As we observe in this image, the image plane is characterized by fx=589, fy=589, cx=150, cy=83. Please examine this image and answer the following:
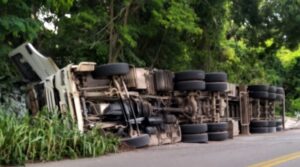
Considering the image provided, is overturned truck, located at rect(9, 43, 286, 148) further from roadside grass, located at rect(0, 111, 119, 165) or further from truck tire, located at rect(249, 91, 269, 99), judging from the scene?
truck tire, located at rect(249, 91, 269, 99)

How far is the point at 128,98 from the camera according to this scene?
14.9 metres

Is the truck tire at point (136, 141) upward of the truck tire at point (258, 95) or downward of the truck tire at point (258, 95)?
downward

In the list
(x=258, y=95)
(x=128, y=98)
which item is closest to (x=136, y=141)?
(x=128, y=98)

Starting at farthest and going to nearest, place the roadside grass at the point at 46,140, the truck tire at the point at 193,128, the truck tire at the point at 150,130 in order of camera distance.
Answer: the truck tire at the point at 193,128 → the truck tire at the point at 150,130 → the roadside grass at the point at 46,140

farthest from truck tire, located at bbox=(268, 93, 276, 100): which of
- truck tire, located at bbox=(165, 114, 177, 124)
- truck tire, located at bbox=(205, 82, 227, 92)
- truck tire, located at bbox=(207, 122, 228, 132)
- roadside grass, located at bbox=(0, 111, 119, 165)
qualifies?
roadside grass, located at bbox=(0, 111, 119, 165)

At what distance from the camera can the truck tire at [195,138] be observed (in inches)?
666

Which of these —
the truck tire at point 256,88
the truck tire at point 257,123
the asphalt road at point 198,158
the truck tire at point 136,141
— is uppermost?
the truck tire at point 256,88

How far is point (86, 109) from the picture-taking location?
1420cm

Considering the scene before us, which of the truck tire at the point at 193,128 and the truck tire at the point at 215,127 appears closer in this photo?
the truck tire at the point at 193,128

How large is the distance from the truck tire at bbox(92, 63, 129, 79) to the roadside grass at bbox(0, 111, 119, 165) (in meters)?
1.70

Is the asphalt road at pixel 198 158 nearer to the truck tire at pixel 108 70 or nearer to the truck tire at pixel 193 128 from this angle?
A: the truck tire at pixel 108 70

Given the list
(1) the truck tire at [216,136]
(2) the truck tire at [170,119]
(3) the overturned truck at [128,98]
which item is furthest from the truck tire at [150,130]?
(1) the truck tire at [216,136]

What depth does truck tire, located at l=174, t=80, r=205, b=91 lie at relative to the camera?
17.2 metres

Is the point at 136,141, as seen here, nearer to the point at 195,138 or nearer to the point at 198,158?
the point at 198,158
